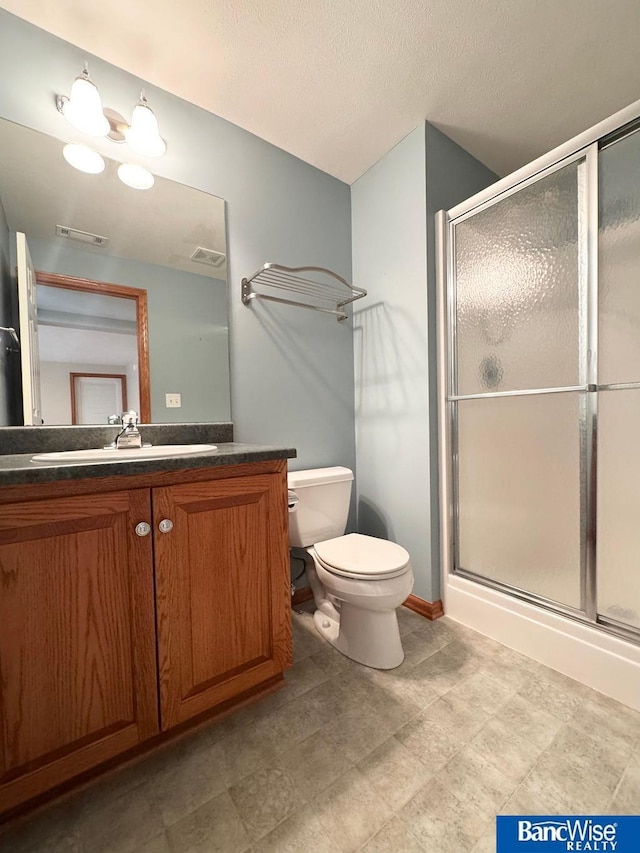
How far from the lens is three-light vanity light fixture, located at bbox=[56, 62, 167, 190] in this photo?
1194 millimetres

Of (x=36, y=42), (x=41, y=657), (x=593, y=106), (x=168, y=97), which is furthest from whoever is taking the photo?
(x=593, y=106)

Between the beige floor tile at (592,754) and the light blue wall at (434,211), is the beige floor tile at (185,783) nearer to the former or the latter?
the beige floor tile at (592,754)

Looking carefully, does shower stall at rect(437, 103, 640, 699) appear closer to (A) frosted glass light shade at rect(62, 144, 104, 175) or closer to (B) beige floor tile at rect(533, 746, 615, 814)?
(B) beige floor tile at rect(533, 746, 615, 814)

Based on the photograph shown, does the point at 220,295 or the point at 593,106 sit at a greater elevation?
the point at 593,106

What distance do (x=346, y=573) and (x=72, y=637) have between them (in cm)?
85

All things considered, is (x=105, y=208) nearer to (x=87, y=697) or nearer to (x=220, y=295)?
(x=220, y=295)

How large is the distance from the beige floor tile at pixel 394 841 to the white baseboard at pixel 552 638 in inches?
34.3

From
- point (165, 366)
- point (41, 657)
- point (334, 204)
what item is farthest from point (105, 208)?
point (41, 657)

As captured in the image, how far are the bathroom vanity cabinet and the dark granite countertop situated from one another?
0.03m

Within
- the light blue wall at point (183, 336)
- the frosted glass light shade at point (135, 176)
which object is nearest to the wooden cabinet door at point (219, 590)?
the light blue wall at point (183, 336)

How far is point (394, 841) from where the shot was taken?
77cm

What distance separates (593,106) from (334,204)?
4.16 feet

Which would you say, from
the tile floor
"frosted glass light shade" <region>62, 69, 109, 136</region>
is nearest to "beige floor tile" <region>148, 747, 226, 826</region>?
the tile floor

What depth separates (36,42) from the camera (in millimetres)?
1176
